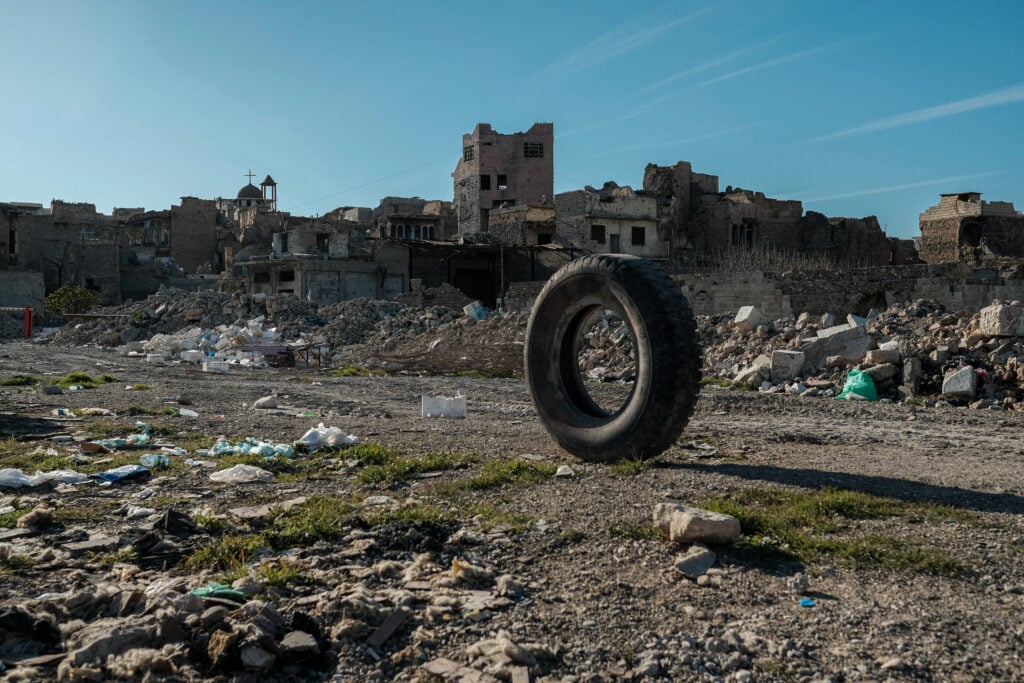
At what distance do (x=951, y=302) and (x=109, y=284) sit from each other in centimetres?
4688

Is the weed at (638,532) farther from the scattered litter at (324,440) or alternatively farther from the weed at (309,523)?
the scattered litter at (324,440)

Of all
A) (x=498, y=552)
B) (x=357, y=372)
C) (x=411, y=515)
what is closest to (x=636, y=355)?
(x=411, y=515)

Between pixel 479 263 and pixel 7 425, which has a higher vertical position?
pixel 479 263

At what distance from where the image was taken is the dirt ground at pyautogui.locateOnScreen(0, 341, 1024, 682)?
8.71ft

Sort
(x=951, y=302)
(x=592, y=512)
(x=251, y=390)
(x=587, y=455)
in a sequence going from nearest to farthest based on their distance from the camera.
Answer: (x=592, y=512) → (x=587, y=455) → (x=251, y=390) → (x=951, y=302)

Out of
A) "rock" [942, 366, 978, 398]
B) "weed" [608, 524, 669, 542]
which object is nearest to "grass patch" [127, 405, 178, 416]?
"weed" [608, 524, 669, 542]

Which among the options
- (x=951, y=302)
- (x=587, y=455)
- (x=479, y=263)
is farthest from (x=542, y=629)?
(x=479, y=263)

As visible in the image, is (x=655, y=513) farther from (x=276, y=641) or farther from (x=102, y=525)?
(x=102, y=525)

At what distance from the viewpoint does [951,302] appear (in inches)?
711

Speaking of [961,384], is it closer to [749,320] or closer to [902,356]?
[902,356]

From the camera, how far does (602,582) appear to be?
10.9ft

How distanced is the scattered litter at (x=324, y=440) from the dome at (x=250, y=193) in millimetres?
83354

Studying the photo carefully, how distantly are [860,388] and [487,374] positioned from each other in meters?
8.27

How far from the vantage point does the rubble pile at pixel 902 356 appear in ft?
36.6
